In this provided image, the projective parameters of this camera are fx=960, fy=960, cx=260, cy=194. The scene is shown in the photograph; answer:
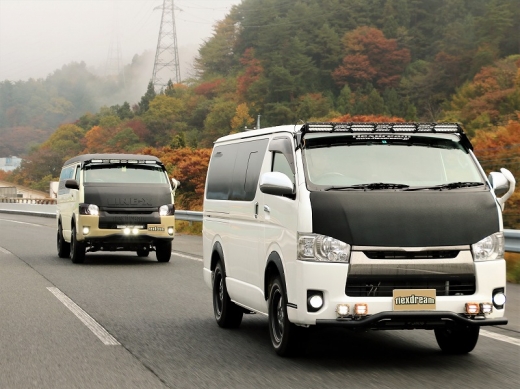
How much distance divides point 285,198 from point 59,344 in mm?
2623

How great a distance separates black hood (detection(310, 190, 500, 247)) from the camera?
23.7 feet

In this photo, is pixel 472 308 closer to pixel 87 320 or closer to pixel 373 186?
pixel 373 186

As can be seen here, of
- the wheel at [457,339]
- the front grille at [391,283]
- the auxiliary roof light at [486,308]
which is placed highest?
the front grille at [391,283]

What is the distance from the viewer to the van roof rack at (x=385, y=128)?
7839 mm

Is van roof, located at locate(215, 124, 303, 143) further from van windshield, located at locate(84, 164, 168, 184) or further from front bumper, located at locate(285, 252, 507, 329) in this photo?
van windshield, located at locate(84, 164, 168, 184)

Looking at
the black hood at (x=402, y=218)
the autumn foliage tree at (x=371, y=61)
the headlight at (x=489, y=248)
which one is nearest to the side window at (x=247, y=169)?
the black hood at (x=402, y=218)

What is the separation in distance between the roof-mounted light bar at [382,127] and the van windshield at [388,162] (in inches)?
2.0

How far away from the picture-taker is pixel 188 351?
837 cm

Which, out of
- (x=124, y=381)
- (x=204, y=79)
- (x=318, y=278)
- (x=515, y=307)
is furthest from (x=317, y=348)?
(x=204, y=79)

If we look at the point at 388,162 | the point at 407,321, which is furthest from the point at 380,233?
the point at 388,162

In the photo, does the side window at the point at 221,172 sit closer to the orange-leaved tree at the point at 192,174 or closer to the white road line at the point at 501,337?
the white road line at the point at 501,337

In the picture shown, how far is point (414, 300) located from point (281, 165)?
178 centimetres

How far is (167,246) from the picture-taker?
1889 cm

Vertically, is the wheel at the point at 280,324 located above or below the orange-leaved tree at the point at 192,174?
below
